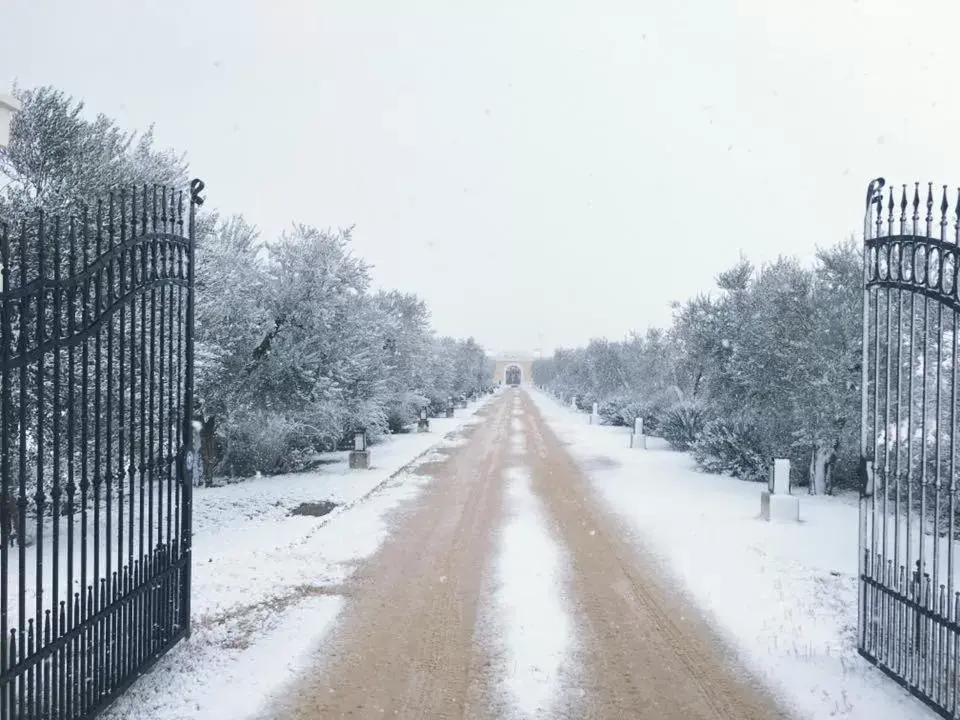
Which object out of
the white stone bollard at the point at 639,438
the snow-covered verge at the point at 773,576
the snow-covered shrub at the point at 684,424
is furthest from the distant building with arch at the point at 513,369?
the snow-covered verge at the point at 773,576

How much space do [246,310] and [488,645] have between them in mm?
11417

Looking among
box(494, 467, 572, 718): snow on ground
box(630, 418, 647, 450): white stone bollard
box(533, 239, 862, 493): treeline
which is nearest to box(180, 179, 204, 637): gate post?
box(494, 467, 572, 718): snow on ground

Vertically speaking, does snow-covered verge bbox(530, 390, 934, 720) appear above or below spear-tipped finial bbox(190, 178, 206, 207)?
below

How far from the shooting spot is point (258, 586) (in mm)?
8000

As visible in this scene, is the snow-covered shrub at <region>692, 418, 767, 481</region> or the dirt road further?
the snow-covered shrub at <region>692, 418, 767, 481</region>

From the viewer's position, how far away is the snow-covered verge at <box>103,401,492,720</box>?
17.3ft

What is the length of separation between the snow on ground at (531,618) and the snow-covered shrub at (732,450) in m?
7.84

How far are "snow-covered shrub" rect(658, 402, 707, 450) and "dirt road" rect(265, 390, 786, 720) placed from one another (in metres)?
13.2

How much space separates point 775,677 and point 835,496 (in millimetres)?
11069

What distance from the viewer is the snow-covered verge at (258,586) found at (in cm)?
527

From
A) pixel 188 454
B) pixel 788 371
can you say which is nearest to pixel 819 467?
pixel 788 371

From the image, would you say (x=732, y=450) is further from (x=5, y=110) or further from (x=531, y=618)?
(x=5, y=110)

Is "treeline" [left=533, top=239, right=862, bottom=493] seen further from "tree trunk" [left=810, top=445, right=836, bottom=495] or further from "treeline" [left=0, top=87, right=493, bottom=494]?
"treeline" [left=0, top=87, right=493, bottom=494]

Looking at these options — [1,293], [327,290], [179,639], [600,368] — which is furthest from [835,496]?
[600,368]
